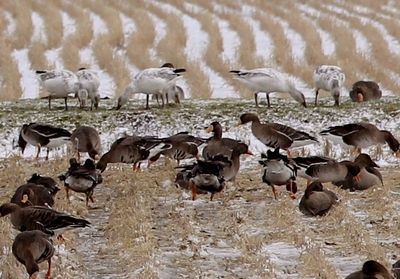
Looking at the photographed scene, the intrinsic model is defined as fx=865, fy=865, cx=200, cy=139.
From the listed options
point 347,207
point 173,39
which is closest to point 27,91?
point 173,39

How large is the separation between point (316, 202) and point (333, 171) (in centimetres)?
114

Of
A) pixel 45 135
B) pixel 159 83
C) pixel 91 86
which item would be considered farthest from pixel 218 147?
pixel 91 86

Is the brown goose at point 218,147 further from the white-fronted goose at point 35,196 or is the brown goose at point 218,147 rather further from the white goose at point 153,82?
the white goose at point 153,82

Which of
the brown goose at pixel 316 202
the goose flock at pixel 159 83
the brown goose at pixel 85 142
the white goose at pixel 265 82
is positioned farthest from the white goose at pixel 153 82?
the brown goose at pixel 316 202

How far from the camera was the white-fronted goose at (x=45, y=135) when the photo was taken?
12.6 metres

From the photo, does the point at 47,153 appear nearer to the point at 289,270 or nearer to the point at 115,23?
the point at 289,270

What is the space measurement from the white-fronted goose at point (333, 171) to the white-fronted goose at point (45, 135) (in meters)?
3.99

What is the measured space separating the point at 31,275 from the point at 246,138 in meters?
7.53

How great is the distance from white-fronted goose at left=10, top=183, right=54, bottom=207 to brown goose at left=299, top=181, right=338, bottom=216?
2779mm

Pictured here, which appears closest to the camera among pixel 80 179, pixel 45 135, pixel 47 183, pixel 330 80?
pixel 80 179

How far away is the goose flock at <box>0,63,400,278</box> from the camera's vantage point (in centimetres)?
805

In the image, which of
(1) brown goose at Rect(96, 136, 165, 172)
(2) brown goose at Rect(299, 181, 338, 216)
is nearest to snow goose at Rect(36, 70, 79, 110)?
(1) brown goose at Rect(96, 136, 165, 172)

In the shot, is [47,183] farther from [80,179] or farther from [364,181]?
[364,181]

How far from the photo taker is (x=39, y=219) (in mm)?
8008
